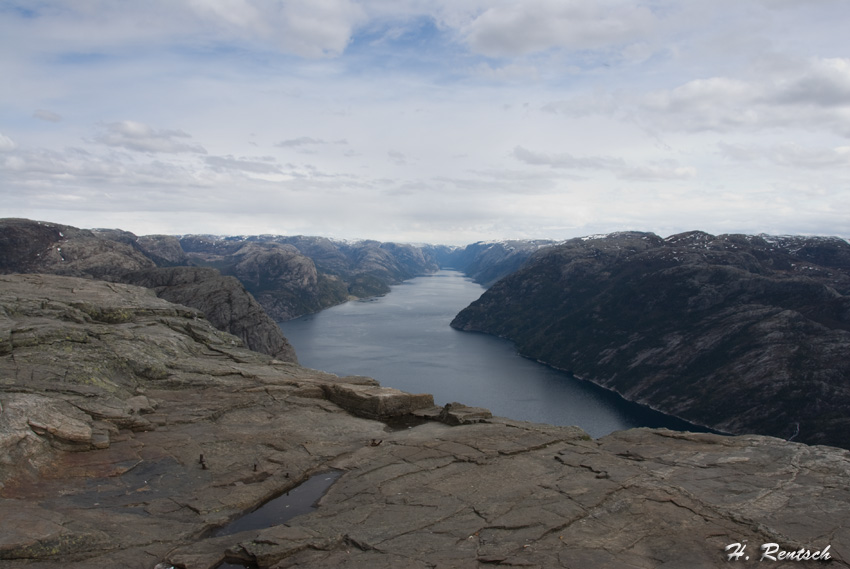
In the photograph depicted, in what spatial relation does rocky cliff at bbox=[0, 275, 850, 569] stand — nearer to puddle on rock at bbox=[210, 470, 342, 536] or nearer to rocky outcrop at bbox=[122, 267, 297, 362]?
puddle on rock at bbox=[210, 470, 342, 536]

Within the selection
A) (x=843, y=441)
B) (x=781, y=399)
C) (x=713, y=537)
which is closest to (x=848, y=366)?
(x=781, y=399)

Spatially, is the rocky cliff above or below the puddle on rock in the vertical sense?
above

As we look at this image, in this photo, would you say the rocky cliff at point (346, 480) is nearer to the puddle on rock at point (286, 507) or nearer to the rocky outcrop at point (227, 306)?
the puddle on rock at point (286, 507)

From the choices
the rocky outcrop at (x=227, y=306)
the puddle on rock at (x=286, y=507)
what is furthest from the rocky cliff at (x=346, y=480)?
the rocky outcrop at (x=227, y=306)

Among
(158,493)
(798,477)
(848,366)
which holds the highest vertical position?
(798,477)

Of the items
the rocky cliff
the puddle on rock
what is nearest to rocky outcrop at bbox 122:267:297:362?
the rocky cliff

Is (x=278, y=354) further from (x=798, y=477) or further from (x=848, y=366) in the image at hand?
(x=848, y=366)

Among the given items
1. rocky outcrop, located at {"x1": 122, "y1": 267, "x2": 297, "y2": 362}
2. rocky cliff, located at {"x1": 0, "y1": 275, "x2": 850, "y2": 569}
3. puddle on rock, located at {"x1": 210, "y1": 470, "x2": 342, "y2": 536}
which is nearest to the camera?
rocky cliff, located at {"x1": 0, "y1": 275, "x2": 850, "y2": 569}
